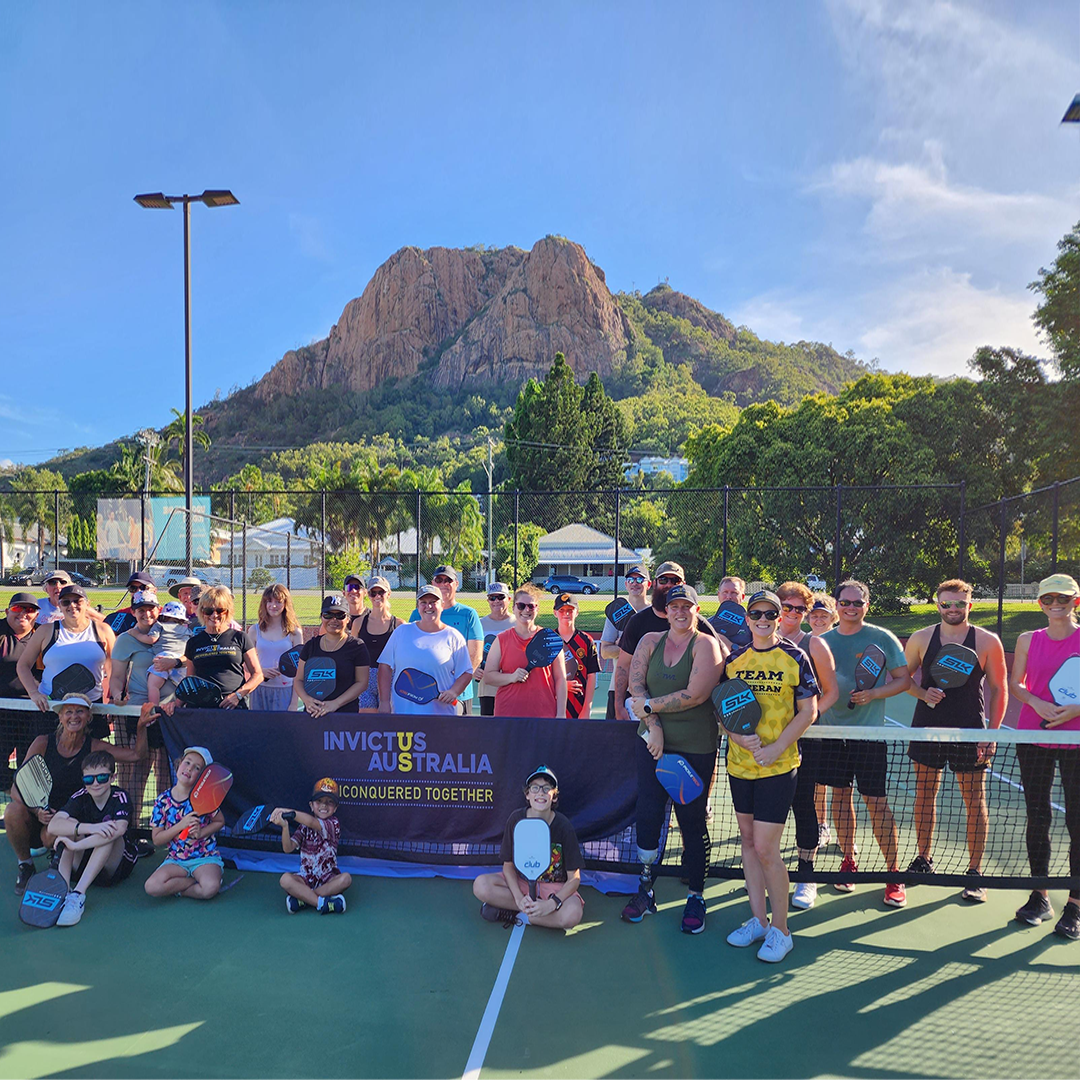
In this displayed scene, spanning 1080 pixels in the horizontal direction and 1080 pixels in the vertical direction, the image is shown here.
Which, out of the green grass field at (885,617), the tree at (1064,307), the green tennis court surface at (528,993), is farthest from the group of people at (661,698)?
the tree at (1064,307)

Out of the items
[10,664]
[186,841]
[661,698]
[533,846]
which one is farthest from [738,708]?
[10,664]

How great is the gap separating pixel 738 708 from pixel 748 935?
131 centimetres

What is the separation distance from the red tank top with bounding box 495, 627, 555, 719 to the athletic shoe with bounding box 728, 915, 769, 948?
187 cm

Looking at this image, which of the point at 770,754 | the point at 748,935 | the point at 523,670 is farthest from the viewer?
the point at 523,670

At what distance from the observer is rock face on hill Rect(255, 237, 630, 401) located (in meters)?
166

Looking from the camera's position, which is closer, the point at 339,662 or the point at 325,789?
the point at 325,789

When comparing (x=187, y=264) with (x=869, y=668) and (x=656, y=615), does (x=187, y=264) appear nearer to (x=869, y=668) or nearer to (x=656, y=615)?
(x=656, y=615)

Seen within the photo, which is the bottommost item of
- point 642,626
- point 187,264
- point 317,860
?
point 317,860

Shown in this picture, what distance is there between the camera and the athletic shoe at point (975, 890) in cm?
457

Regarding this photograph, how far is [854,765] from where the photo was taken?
4.82 metres

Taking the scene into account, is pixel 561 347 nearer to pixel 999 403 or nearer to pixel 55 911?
pixel 999 403

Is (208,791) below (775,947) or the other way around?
the other way around

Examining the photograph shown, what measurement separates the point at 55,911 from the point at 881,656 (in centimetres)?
517

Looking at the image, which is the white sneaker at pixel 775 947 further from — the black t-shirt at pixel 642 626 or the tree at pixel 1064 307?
the tree at pixel 1064 307
